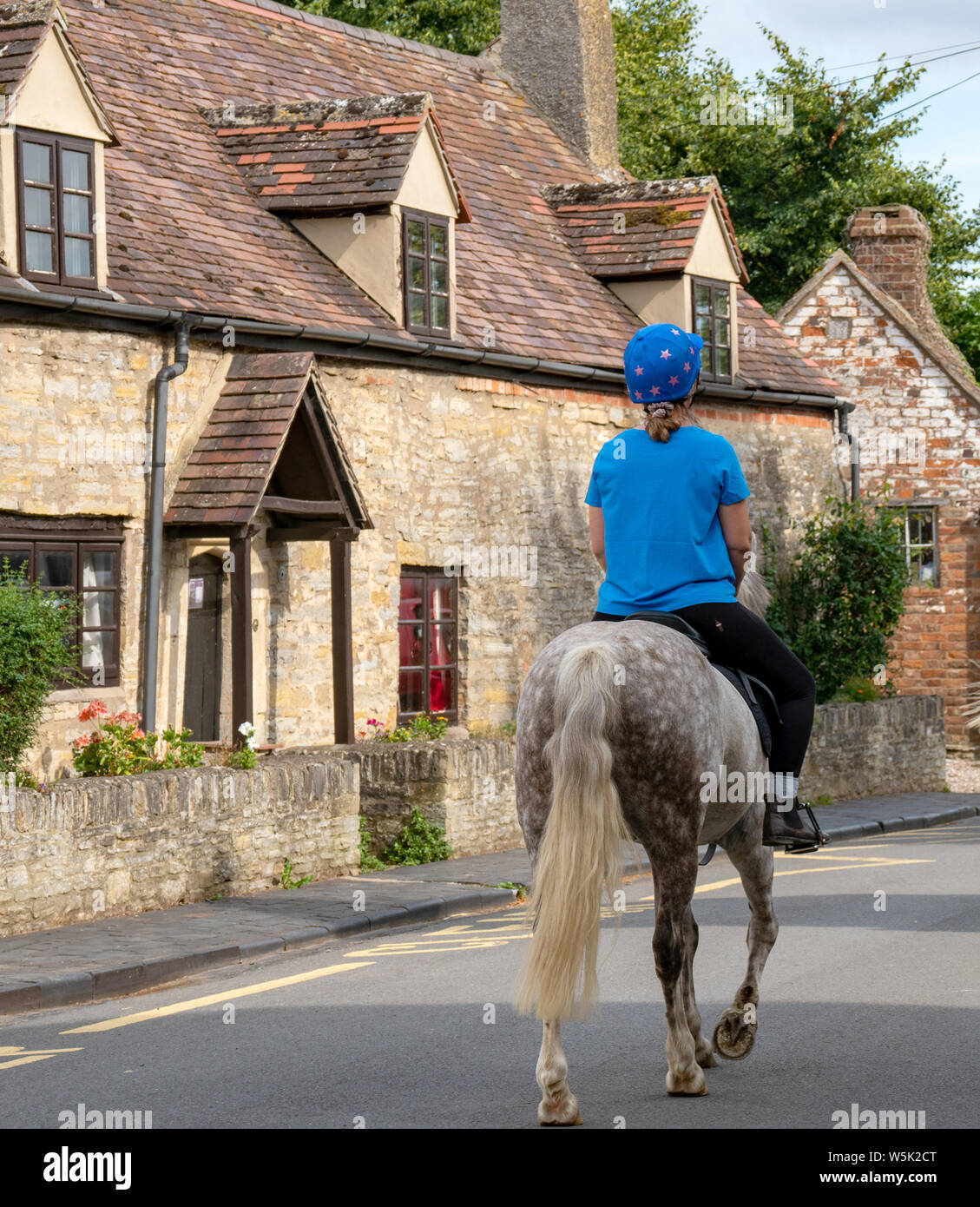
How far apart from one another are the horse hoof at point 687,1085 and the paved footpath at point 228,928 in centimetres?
409

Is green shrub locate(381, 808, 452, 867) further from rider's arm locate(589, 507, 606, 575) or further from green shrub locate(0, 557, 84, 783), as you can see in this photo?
rider's arm locate(589, 507, 606, 575)

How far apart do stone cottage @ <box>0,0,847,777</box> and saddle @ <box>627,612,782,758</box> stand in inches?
330

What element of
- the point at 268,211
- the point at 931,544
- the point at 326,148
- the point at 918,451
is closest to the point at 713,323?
the point at 326,148

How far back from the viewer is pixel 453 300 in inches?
723

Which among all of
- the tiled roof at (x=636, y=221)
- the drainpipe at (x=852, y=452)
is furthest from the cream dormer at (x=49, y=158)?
the drainpipe at (x=852, y=452)

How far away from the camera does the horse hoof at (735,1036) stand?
6758 millimetres

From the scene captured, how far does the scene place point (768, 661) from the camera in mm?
6707

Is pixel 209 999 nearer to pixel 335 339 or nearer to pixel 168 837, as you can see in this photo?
pixel 168 837

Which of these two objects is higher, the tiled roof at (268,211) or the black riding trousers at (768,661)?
the tiled roof at (268,211)

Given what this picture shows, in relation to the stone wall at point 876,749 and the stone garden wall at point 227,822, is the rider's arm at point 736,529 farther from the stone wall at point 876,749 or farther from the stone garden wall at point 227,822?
the stone wall at point 876,749

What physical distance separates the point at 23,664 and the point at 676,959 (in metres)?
6.25

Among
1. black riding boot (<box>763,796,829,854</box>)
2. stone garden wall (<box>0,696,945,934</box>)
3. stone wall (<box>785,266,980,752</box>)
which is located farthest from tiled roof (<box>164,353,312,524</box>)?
stone wall (<box>785,266,980,752</box>)

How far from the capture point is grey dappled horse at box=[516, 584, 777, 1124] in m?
5.75

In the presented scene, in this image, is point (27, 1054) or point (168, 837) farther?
point (168, 837)
